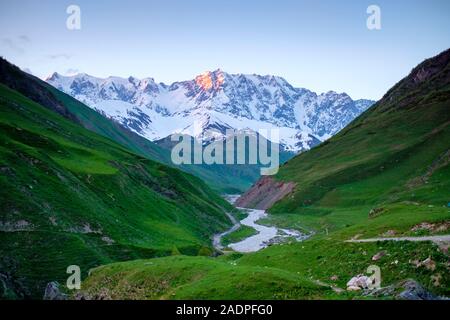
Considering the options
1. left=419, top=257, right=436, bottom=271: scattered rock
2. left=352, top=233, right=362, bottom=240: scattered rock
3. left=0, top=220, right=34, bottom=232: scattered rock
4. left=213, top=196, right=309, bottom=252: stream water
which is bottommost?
left=213, top=196, right=309, bottom=252: stream water

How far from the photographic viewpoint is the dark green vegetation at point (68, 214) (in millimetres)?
67188

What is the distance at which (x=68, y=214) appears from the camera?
272 feet

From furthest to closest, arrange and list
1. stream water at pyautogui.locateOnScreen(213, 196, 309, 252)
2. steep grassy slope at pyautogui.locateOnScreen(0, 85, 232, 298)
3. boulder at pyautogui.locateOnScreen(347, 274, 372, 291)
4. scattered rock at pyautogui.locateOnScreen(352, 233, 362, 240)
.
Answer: stream water at pyautogui.locateOnScreen(213, 196, 309, 252)
steep grassy slope at pyautogui.locateOnScreen(0, 85, 232, 298)
scattered rock at pyautogui.locateOnScreen(352, 233, 362, 240)
boulder at pyautogui.locateOnScreen(347, 274, 372, 291)

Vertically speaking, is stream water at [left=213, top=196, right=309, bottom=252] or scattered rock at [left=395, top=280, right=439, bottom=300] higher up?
scattered rock at [left=395, top=280, right=439, bottom=300]

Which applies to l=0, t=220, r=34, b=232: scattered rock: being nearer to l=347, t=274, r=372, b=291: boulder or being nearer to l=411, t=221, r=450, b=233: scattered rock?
l=347, t=274, r=372, b=291: boulder

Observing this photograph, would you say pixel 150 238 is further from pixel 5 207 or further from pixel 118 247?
pixel 5 207

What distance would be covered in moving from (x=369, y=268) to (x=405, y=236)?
10.5m

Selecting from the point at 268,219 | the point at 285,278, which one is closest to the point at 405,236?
the point at 285,278

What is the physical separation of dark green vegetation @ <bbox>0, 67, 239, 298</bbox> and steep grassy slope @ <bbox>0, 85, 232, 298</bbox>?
0.11 metres

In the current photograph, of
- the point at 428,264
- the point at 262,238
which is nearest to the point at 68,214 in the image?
the point at 428,264

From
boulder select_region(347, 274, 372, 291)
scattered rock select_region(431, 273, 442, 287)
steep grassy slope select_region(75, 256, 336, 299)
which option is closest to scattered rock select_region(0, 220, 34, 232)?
steep grassy slope select_region(75, 256, 336, 299)

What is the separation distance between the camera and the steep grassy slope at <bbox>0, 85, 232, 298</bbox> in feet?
221

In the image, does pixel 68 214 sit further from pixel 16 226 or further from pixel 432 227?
pixel 432 227

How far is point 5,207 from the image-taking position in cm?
7194
